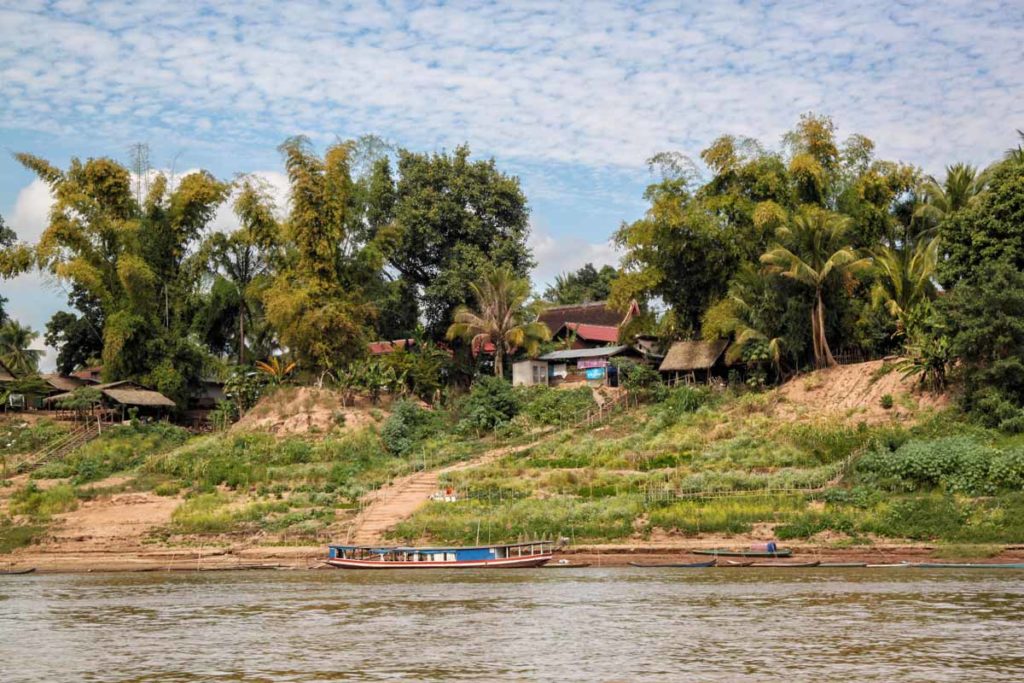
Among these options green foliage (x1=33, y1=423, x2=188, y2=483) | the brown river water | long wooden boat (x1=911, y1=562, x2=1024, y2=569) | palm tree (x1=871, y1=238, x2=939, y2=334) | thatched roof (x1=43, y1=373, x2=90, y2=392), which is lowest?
the brown river water

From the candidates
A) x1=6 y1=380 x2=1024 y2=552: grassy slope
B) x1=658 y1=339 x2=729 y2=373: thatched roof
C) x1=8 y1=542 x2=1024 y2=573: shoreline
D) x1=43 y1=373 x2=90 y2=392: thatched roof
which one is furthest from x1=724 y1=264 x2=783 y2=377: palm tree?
x1=43 y1=373 x2=90 y2=392: thatched roof

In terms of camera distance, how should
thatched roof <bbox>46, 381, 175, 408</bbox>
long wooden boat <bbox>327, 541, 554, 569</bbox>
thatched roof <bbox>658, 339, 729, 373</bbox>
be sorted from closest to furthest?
long wooden boat <bbox>327, 541, 554, 569</bbox> < thatched roof <bbox>658, 339, 729, 373</bbox> < thatched roof <bbox>46, 381, 175, 408</bbox>

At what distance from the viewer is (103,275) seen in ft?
172

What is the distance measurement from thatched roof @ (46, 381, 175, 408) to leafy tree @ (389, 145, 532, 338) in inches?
522

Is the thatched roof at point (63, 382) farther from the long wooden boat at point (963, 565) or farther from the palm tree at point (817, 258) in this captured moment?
the long wooden boat at point (963, 565)

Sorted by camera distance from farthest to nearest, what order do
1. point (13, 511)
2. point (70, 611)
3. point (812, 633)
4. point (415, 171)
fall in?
point (415, 171)
point (13, 511)
point (70, 611)
point (812, 633)

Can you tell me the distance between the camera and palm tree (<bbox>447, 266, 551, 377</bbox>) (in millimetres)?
53938

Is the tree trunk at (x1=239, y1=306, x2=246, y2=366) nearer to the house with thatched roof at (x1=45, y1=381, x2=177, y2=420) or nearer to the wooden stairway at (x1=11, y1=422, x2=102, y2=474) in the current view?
the house with thatched roof at (x1=45, y1=381, x2=177, y2=420)

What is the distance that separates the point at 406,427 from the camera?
4741 centimetres

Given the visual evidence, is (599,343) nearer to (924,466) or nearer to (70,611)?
(924,466)

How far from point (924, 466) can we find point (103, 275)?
36.3 metres

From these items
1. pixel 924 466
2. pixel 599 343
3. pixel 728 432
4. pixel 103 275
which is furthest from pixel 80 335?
pixel 924 466

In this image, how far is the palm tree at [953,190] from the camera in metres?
47.2

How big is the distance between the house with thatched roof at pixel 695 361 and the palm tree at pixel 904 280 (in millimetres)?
6907
